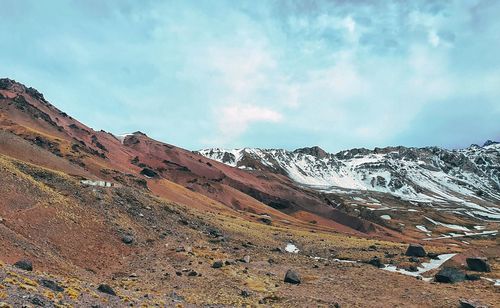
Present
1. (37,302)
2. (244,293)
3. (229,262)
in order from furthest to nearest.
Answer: (229,262)
(244,293)
(37,302)

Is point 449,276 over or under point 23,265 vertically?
over

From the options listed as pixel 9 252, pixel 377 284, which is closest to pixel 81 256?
→ pixel 9 252

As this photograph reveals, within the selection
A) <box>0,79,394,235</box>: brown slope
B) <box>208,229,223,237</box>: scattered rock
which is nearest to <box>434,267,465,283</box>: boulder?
<box>208,229,223,237</box>: scattered rock

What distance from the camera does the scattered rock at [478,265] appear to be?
55.0 metres

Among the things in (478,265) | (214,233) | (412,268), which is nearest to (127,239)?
(214,233)

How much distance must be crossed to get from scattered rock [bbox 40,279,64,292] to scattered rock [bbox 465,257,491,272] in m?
50.8

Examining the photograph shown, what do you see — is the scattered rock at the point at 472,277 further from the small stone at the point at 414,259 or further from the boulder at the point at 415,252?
the boulder at the point at 415,252

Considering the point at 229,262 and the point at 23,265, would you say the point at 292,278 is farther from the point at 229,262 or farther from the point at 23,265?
the point at 23,265

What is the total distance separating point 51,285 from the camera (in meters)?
26.5

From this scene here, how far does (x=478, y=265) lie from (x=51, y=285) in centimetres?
5156

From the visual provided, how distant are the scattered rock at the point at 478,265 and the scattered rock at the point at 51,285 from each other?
50.8m

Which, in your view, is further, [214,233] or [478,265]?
[214,233]

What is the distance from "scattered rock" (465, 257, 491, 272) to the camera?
180 feet

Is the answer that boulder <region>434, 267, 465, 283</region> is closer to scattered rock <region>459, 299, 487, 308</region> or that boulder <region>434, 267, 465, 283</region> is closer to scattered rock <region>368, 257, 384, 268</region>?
scattered rock <region>459, 299, 487, 308</region>
